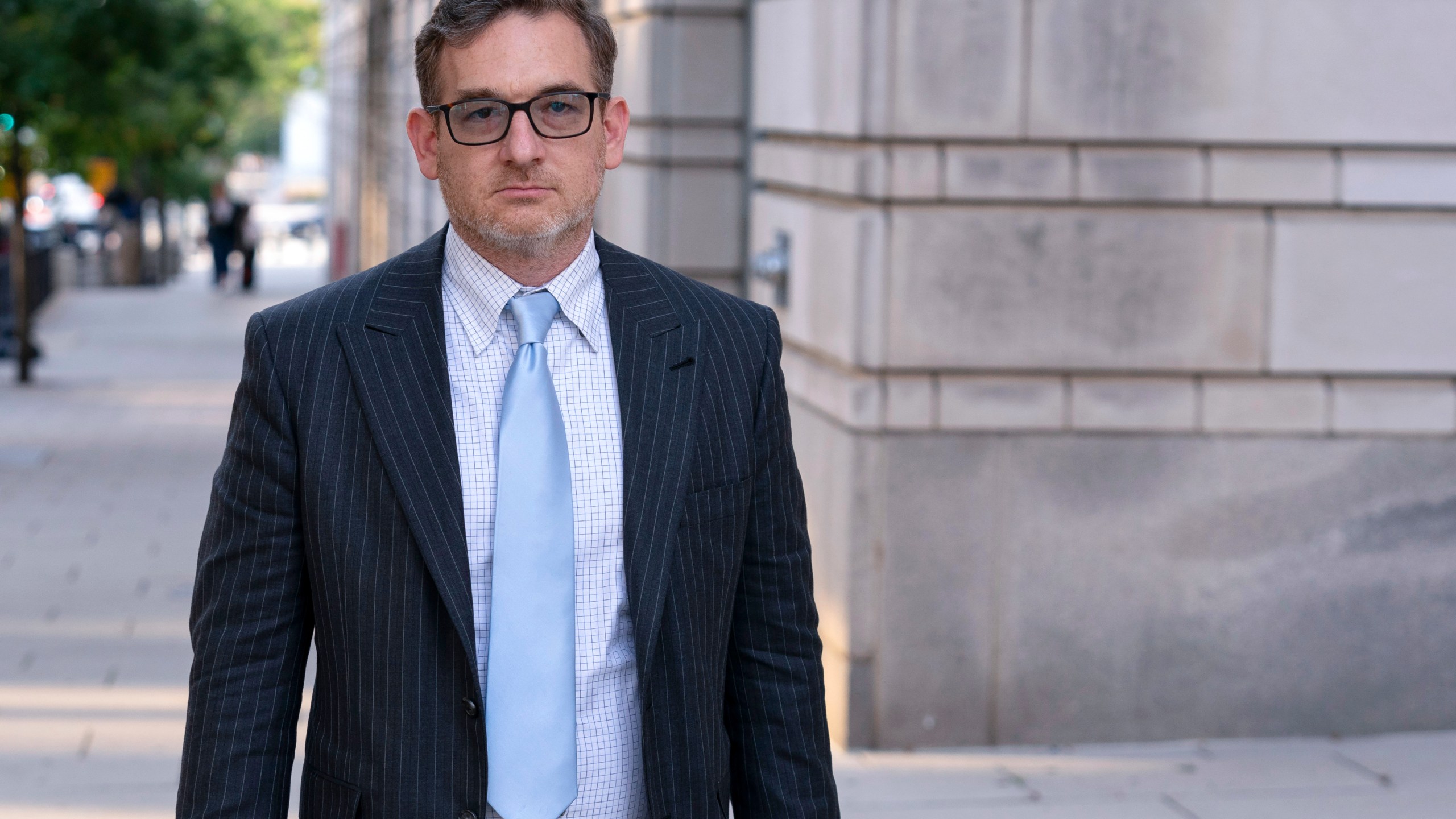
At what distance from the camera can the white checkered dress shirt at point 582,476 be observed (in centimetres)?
218

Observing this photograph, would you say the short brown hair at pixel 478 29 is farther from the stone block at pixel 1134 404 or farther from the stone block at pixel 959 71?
the stone block at pixel 1134 404

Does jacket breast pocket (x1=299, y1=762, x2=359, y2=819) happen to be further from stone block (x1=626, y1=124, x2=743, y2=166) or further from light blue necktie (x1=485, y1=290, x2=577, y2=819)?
stone block (x1=626, y1=124, x2=743, y2=166)

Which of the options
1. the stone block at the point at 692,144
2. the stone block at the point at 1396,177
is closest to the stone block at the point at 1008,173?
the stone block at the point at 1396,177

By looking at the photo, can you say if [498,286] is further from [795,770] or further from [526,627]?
[795,770]

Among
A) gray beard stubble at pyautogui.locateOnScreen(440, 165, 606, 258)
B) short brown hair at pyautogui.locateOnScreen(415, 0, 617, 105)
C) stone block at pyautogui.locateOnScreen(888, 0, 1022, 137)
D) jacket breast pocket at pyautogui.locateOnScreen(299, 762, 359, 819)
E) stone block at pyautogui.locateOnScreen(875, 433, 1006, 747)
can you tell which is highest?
stone block at pyautogui.locateOnScreen(888, 0, 1022, 137)

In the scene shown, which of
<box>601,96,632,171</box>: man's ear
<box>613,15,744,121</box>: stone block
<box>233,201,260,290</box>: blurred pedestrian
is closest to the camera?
<box>601,96,632,171</box>: man's ear

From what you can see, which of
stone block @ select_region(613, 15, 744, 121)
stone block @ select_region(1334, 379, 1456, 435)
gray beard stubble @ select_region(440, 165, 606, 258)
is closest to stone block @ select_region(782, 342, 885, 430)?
stone block @ select_region(1334, 379, 1456, 435)

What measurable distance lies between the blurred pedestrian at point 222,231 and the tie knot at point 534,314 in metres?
32.9

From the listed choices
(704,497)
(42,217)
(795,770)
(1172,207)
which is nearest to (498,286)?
(704,497)

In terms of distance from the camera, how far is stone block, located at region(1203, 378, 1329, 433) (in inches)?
227

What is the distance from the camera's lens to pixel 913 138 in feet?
18.5

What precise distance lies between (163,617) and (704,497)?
6279mm

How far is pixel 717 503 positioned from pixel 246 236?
108 feet

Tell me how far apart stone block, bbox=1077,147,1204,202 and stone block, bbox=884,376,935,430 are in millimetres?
832
